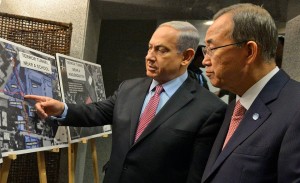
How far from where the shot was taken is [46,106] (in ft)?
6.43

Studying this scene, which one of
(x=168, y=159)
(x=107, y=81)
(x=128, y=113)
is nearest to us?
(x=168, y=159)

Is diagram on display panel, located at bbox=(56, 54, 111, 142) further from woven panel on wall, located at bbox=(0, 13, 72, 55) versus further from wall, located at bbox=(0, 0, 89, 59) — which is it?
wall, located at bbox=(0, 0, 89, 59)

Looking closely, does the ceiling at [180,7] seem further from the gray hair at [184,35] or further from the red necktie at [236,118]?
the red necktie at [236,118]

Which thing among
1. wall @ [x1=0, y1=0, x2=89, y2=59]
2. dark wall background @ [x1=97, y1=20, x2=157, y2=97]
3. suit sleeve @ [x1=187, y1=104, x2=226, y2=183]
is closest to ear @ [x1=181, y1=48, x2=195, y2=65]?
suit sleeve @ [x1=187, y1=104, x2=226, y2=183]

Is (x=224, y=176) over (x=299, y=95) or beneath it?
beneath

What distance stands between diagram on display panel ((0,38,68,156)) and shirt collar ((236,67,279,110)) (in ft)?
4.06

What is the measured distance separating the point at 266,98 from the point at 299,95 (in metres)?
0.11

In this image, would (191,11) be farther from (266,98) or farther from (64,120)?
(266,98)

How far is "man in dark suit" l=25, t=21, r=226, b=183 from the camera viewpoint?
1681 millimetres

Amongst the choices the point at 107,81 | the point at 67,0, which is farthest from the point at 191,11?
the point at 107,81

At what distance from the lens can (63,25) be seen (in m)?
3.03

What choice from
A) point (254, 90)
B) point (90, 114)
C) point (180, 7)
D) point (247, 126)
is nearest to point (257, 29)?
point (254, 90)

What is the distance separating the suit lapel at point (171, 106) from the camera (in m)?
1.72

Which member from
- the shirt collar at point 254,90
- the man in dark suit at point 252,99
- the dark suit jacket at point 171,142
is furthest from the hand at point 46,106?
the shirt collar at point 254,90
